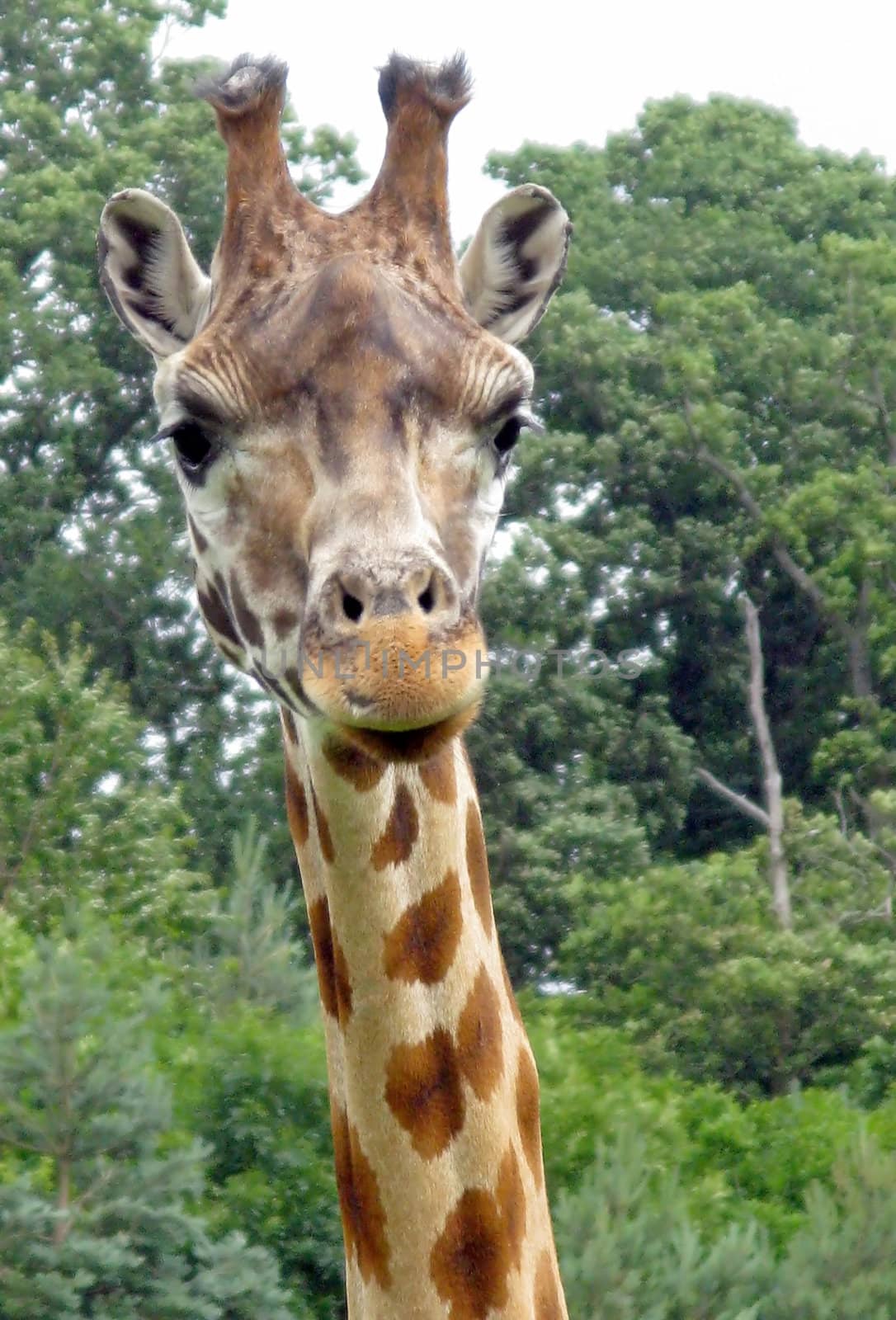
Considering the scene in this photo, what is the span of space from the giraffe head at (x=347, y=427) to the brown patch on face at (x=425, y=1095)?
2.16ft

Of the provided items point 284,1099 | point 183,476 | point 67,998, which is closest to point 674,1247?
point 284,1099

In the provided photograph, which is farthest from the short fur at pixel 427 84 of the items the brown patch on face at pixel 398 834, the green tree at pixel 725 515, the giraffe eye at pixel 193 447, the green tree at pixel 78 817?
the green tree at pixel 725 515

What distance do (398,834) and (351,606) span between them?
64 centimetres

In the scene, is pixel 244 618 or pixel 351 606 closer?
pixel 351 606

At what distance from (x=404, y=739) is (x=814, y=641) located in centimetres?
3533

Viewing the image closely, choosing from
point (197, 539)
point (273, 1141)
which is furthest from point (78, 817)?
point (197, 539)

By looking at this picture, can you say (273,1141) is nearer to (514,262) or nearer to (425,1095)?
(514,262)

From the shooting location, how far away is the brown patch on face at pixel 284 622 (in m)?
3.96

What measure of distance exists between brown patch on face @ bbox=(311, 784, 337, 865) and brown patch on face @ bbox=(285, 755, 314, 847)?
17cm

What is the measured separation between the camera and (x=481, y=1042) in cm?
398

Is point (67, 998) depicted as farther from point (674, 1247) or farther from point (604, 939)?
point (604, 939)

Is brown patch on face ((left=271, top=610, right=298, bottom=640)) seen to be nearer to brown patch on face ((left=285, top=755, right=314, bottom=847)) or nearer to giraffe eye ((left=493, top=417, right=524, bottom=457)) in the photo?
brown patch on face ((left=285, top=755, right=314, bottom=847))

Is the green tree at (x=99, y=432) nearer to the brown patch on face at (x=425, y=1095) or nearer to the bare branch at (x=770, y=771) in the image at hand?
the bare branch at (x=770, y=771)

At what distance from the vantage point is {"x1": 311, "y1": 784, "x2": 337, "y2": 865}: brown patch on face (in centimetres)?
395
